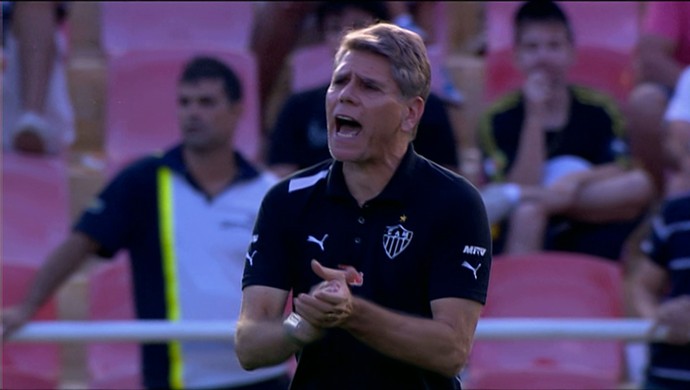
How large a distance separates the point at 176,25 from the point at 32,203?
41.5 inches

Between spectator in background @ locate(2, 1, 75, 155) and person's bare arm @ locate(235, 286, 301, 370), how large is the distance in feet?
10.8

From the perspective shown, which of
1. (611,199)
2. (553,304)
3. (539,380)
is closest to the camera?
(539,380)

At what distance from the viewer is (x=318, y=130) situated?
5.77 metres

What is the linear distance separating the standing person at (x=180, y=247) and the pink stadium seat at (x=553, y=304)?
0.97m

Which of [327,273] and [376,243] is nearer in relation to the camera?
[327,273]

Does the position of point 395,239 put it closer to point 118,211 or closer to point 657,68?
point 118,211

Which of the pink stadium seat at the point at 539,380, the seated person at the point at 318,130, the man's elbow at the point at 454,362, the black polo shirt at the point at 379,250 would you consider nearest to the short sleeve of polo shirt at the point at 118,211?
the seated person at the point at 318,130

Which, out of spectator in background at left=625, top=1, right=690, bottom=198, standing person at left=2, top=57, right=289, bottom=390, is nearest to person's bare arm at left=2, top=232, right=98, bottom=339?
standing person at left=2, top=57, right=289, bottom=390

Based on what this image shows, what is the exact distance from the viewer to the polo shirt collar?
10.6ft

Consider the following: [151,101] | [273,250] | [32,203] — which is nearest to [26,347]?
[32,203]

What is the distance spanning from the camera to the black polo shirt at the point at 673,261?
4973mm

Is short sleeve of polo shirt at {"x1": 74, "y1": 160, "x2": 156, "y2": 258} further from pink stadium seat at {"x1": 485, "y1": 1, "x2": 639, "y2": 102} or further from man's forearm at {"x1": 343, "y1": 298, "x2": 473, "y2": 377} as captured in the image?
man's forearm at {"x1": 343, "y1": 298, "x2": 473, "y2": 377}

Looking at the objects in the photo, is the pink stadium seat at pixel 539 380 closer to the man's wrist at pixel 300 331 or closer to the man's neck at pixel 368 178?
the man's neck at pixel 368 178

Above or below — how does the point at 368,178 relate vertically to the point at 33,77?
above
